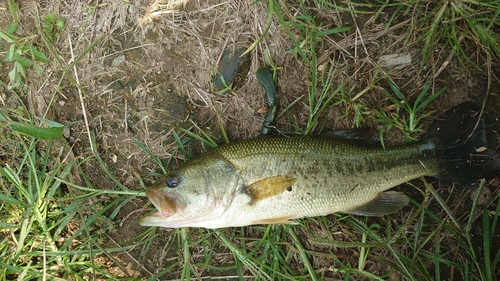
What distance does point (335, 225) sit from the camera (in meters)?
3.68

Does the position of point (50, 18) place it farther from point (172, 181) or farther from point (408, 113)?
point (408, 113)

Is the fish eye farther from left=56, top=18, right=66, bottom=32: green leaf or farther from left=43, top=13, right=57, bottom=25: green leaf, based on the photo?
left=43, top=13, right=57, bottom=25: green leaf

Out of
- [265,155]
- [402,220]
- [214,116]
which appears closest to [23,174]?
[214,116]

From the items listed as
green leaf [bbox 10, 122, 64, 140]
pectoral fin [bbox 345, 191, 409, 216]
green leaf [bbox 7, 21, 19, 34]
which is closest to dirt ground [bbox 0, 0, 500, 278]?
green leaf [bbox 7, 21, 19, 34]

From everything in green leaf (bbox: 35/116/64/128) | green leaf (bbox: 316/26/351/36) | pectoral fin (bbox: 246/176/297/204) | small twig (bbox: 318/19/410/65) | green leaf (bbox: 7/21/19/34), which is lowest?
pectoral fin (bbox: 246/176/297/204)

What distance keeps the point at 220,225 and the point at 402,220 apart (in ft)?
5.72

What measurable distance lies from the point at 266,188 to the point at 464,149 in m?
1.85

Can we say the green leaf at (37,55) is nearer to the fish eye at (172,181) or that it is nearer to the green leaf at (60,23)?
the green leaf at (60,23)

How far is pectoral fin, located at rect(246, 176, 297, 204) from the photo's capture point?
3.15 meters

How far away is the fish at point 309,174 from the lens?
3154mm

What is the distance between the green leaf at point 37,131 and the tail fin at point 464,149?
3536mm

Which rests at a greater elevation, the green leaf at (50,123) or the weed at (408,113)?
the green leaf at (50,123)

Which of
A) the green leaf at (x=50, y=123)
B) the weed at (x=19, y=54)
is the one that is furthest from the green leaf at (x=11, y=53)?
Result: the green leaf at (x=50, y=123)

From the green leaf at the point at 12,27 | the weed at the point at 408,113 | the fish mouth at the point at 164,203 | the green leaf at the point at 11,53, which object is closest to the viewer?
the fish mouth at the point at 164,203
